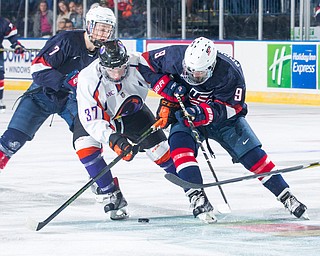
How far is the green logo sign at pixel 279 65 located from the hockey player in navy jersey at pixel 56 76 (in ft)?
23.8

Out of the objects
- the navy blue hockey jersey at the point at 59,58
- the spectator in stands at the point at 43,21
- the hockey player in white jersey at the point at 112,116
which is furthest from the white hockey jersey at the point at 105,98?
the spectator in stands at the point at 43,21

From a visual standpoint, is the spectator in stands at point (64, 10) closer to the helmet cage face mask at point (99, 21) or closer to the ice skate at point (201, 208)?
the helmet cage face mask at point (99, 21)

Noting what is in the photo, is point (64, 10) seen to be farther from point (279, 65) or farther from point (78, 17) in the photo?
point (279, 65)

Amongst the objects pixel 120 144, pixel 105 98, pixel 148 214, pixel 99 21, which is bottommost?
pixel 148 214

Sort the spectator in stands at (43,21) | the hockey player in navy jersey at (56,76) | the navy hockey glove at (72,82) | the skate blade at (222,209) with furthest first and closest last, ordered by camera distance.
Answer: the spectator in stands at (43,21) < the hockey player in navy jersey at (56,76) < the navy hockey glove at (72,82) < the skate blade at (222,209)

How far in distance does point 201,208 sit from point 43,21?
12.4 meters

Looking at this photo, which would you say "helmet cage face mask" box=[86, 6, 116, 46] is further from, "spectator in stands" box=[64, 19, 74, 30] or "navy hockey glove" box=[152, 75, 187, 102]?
"spectator in stands" box=[64, 19, 74, 30]

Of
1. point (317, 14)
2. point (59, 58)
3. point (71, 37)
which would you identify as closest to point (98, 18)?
point (71, 37)

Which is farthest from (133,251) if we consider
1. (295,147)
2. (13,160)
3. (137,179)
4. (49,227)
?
(295,147)

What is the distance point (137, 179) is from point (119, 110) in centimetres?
164

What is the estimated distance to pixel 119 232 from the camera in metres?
5.39

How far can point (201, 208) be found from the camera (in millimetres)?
5598

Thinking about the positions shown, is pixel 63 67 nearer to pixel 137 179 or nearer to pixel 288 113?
pixel 137 179

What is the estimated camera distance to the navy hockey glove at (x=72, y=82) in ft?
20.7
